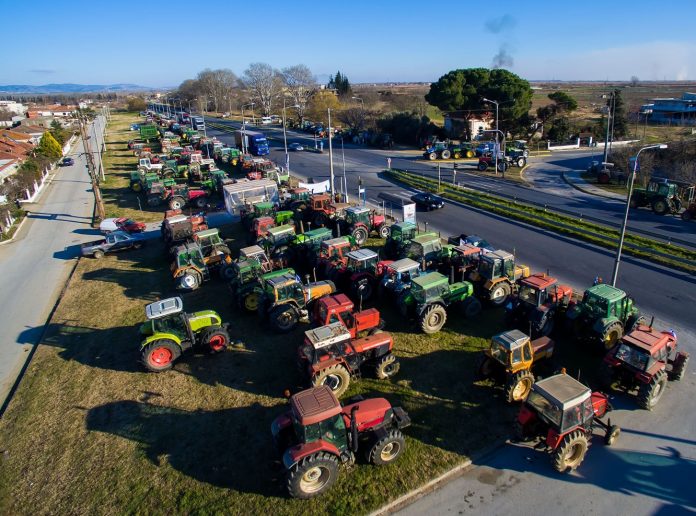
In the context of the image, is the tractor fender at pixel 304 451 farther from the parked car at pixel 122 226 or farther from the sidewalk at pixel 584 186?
the sidewalk at pixel 584 186

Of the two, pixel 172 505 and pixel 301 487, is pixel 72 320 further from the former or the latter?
pixel 301 487

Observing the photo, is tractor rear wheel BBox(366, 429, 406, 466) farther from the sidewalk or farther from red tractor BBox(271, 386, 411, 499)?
the sidewalk

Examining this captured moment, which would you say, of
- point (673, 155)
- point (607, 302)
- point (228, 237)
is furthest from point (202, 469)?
point (673, 155)

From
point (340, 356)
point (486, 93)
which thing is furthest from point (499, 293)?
point (486, 93)

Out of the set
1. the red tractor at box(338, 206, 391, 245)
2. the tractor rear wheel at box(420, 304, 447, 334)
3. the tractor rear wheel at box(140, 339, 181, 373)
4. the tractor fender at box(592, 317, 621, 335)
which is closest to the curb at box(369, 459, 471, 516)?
the tractor rear wheel at box(420, 304, 447, 334)

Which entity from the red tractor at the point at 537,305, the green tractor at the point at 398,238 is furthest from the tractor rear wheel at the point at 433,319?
the green tractor at the point at 398,238

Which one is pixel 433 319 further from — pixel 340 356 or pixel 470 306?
pixel 340 356
